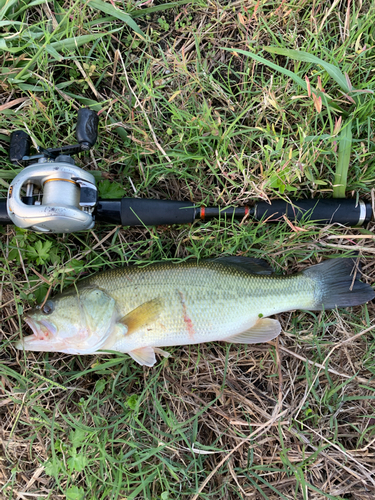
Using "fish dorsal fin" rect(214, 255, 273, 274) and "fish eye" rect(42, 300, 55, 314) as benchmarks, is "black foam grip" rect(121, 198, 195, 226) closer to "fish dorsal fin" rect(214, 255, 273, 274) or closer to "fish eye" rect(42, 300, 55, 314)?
"fish dorsal fin" rect(214, 255, 273, 274)

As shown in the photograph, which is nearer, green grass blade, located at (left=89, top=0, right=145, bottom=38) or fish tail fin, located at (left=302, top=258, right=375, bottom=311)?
fish tail fin, located at (left=302, top=258, right=375, bottom=311)

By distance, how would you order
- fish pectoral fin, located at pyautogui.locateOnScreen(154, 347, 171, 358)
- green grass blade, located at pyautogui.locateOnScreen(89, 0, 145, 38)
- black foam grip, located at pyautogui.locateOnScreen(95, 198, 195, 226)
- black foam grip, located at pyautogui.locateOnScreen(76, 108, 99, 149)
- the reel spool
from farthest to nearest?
green grass blade, located at pyautogui.locateOnScreen(89, 0, 145, 38)
fish pectoral fin, located at pyautogui.locateOnScreen(154, 347, 171, 358)
black foam grip, located at pyautogui.locateOnScreen(95, 198, 195, 226)
black foam grip, located at pyautogui.locateOnScreen(76, 108, 99, 149)
the reel spool

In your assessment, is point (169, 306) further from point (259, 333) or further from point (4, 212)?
point (4, 212)

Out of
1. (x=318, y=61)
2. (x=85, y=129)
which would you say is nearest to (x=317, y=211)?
(x=318, y=61)

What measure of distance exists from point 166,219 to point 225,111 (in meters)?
1.11

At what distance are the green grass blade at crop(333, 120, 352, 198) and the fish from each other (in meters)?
0.74

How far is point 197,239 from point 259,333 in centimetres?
89

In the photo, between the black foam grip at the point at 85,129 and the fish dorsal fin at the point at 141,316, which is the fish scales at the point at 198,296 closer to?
the fish dorsal fin at the point at 141,316

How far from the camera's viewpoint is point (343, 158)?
2.65 m

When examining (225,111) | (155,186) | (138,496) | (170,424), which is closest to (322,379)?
(170,424)

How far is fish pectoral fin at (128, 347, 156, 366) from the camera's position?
2.51 meters

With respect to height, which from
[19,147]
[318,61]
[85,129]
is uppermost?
[318,61]

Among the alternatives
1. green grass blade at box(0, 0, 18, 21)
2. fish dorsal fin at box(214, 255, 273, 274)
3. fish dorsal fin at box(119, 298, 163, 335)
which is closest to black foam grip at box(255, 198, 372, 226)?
fish dorsal fin at box(214, 255, 273, 274)

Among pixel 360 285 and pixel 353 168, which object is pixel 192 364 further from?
pixel 353 168
